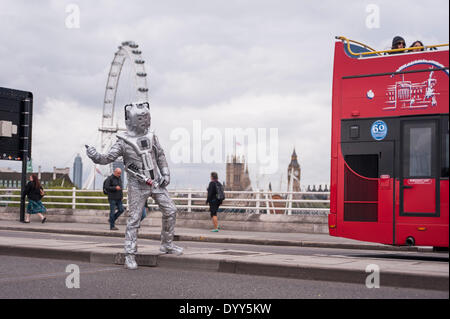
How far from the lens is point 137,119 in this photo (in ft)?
28.8

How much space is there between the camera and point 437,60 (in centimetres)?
1002

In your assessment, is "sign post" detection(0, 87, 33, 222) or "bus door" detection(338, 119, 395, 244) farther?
"sign post" detection(0, 87, 33, 222)

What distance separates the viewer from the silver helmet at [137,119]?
8.77m

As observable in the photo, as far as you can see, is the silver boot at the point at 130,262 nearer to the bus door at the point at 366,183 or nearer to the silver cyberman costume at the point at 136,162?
the silver cyberman costume at the point at 136,162

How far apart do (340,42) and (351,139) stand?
175 cm

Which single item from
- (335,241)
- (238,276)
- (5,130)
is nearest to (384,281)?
(238,276)

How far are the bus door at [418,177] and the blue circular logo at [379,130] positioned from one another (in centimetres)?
30

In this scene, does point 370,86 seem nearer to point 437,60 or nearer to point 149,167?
point 437,60

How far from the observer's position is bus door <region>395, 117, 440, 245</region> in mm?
9906

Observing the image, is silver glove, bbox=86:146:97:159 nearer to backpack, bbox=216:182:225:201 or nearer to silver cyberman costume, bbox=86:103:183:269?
silver cyberman costume, bbox=86:103:183:269

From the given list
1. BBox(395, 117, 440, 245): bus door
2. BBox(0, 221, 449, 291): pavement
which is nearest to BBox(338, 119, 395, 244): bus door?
BBox(395, 117, 440, 245): bus door

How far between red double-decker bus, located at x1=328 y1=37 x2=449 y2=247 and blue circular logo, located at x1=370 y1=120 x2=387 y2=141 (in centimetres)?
2

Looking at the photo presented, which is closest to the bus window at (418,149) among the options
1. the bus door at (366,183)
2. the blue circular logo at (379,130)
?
the bus door at (366,183)
